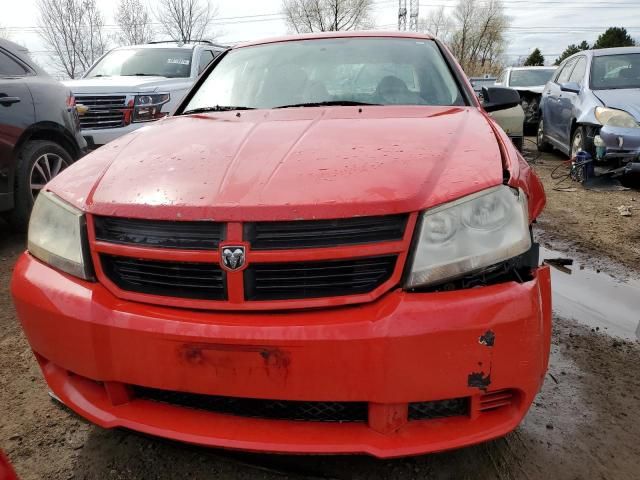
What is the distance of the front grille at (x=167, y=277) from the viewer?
149 centimetres

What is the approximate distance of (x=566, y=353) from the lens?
2.55 meters

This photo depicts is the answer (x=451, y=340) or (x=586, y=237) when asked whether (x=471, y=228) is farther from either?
(x=586, y=237)

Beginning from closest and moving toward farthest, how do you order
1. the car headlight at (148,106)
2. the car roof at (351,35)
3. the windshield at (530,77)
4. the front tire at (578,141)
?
the car roof at (351,35), the car headlight at (148,106), the front tire at (578,141), the windshield at (530,77)

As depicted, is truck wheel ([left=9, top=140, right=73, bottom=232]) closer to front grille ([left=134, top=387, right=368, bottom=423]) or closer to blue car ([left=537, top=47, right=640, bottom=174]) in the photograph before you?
front grille ([left=134, top=387, right=368, bottom=423])

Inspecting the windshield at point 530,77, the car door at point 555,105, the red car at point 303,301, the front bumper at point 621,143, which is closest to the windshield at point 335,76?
the red car at point 303,301

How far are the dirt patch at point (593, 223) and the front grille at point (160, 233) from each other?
10.9ft

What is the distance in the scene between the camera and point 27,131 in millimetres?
4176

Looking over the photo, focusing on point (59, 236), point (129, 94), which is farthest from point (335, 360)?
point (129, 94)

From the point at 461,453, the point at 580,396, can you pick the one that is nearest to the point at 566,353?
the point at 580,396

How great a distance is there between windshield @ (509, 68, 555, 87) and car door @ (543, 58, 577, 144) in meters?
4.85

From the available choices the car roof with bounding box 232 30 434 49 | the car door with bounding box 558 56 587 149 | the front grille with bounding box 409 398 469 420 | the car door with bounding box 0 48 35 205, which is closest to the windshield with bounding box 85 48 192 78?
the car door with bounding box 0 48 35 205

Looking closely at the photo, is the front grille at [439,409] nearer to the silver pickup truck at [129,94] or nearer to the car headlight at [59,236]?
the car headlight at [59,236]

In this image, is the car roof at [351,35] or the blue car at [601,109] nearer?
the car roof at [351,35]

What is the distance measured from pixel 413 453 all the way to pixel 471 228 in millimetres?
636
